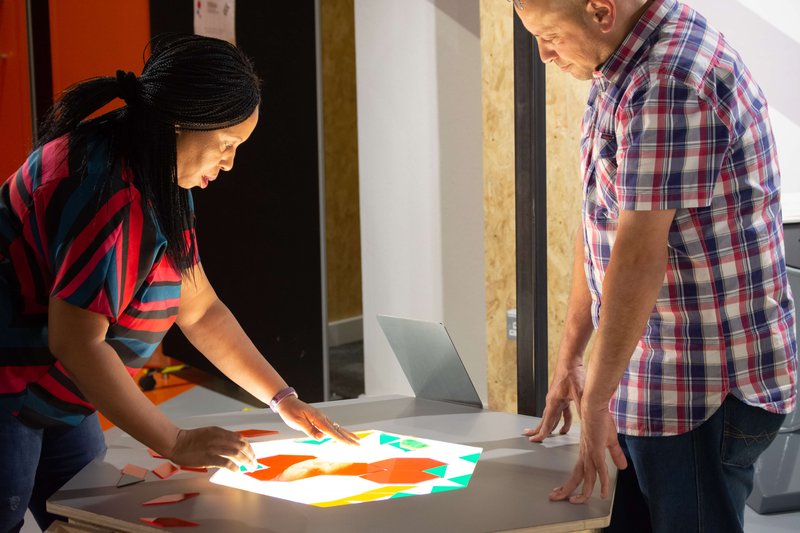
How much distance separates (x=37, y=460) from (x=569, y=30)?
3.57ft

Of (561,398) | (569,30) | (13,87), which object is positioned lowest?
(561,398)

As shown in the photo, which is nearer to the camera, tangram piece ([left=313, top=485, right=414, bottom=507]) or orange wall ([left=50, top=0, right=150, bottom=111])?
tangram piece ([left=313, top=485, right=414, bottom=507])

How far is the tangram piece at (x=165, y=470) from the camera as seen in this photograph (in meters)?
1.54

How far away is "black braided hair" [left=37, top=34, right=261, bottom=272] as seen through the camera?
135 cm

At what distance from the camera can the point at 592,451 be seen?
137 cm

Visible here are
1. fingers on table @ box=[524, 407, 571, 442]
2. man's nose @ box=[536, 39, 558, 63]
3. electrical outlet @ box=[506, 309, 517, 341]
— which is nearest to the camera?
man's nose @ box=[536, 39, 558, 63]

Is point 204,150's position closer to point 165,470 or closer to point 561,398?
point 165,470

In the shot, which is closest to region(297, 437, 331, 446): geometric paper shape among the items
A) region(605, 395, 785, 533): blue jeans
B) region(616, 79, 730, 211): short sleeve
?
region(605, 395, 785, 533): blue jeans

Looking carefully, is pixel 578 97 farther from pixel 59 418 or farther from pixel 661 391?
pixel 59 418

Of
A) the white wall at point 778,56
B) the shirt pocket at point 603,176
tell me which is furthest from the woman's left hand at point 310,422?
the white wall at point 778,56

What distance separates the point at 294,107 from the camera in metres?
3.47

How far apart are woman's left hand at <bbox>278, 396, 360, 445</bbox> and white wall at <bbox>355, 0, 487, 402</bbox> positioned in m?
1.51

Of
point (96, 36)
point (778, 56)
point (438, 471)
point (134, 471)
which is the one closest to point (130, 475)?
point (134, 471)

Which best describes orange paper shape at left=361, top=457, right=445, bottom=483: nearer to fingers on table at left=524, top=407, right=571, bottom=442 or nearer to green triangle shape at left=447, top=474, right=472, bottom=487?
green triangle shape at left=447, top=474, right=472, bottom=487
